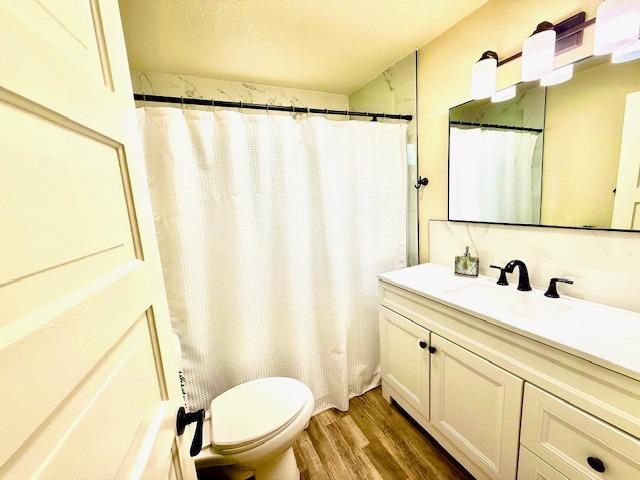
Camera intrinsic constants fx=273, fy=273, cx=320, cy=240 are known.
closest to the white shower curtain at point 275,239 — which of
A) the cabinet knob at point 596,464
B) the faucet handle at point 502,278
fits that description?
the faucet handle at point 502,278

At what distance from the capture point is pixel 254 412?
4.06ft

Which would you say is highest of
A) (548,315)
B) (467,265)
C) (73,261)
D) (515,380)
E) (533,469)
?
(73,261)

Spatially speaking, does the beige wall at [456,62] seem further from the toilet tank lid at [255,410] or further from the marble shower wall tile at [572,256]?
the toilet tank lid at [255,410]

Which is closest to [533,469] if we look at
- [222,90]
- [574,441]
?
[574,441]

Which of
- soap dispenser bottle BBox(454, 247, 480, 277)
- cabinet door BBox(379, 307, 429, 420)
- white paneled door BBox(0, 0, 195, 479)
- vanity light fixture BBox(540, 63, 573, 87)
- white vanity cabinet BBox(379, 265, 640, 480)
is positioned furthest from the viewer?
soap dispenser bottle BBox(454, 247, 480, 277)

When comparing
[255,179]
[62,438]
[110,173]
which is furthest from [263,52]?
[62,438]

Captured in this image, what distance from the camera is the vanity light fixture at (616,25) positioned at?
36.0 inches

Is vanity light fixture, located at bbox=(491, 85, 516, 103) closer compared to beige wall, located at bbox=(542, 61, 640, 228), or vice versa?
beige wall, located at bbox=(542, 61, 640, 228)

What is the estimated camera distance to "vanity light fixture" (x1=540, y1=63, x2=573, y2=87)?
1127 mm

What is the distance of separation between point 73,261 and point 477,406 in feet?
4.73

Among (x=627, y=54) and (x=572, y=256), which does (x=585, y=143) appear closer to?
(x=627, y=54)

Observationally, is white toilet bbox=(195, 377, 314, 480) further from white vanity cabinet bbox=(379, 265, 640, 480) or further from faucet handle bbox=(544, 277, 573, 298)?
faucet handle bbox=(544, 277, 573, 298)

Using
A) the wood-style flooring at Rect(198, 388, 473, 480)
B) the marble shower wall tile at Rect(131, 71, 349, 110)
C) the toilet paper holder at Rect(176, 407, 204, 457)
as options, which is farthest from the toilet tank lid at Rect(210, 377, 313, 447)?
the marble shower wall tile at Rect(131, 71, 349, 110)

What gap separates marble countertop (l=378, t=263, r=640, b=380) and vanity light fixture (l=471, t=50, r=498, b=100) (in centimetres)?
94
